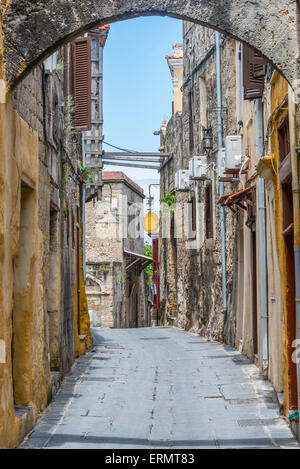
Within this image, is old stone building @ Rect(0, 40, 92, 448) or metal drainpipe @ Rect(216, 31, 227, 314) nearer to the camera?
old stone building @ Rect(0, 40, 92, 448)

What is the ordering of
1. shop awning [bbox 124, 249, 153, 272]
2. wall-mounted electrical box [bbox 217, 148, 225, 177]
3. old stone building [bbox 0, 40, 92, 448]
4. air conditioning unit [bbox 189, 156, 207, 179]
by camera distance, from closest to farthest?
1. old stone building [bbox 0, 40, 92, 448]
2. wall-mounted electrical box [bbox 217, 148, 225, 177]
3. air conditioning unit [bbox 189, 156, 207, 179]
4. shop awning [bbox 124, 249, 153, 272]

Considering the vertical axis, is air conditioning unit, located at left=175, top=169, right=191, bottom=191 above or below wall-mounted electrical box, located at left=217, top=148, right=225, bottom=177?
above

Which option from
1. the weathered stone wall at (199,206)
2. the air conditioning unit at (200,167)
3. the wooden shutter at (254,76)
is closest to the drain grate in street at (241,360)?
the weathered stone wall at (199,206)

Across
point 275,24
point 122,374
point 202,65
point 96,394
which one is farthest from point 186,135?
point 275,24

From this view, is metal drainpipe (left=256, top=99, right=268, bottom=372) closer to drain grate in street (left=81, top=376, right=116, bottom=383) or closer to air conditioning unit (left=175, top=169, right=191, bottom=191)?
drain grate in street (left=81, top=376, right=116, bottom=383)

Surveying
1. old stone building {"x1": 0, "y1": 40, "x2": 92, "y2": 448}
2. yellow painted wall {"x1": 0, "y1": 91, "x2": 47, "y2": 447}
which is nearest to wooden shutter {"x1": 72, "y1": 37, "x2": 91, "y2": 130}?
old stone building {"x1": 0, "y1": 40, "x2": 92, "y2": 448}

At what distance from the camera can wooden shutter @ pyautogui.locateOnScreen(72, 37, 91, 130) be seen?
13.9 m

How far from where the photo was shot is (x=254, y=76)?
955cm

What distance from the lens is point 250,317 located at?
38.0ft

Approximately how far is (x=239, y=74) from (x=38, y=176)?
6.86 metres

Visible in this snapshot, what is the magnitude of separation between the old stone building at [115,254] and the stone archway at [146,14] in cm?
2029

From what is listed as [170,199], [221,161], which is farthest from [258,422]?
[170,199]

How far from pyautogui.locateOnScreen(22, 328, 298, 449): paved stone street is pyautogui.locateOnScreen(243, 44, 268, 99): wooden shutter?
158 inches
